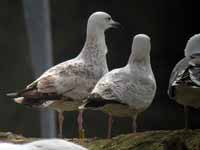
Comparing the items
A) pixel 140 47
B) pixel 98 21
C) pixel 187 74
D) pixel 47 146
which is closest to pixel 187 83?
pixel 187 74

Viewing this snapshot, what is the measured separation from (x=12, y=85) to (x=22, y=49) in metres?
0.36

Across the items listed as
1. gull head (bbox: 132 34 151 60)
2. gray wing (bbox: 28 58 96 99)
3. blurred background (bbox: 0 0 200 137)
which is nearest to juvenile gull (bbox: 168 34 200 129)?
gull head (bbox: 132 34 151 60)

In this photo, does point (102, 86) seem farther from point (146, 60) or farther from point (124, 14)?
point (124, 14)

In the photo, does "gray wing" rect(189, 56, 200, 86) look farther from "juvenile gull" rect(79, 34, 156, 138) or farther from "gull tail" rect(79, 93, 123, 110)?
"gull tail" rect(79, 93, 123, 110)

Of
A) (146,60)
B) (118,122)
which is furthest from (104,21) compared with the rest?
(118,122)

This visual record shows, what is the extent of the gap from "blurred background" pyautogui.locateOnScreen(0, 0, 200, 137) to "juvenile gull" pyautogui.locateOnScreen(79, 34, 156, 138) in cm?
230

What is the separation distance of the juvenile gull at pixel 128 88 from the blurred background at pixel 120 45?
90.7 inches

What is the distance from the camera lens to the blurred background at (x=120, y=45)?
5578 millimetres

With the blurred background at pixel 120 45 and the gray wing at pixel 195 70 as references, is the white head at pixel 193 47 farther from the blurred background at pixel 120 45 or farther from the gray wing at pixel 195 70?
the blurred background at pixel 120 45

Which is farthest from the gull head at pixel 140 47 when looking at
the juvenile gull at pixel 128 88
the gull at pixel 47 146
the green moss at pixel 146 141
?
the gull at pixel 47 146

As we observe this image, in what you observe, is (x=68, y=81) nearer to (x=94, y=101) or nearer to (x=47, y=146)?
(x=94, y=101)

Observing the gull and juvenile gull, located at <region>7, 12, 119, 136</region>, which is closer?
the gull

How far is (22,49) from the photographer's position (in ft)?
19.2

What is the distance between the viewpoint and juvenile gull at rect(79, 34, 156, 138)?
287 centimetres
